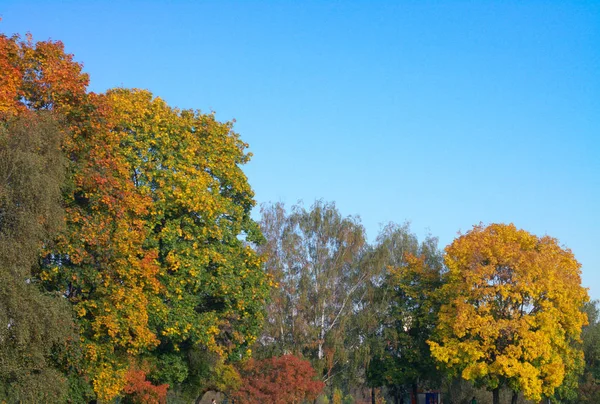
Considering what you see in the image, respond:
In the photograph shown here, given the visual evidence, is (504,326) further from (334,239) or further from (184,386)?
(184,386)

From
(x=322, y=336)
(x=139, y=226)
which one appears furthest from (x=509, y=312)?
(x=139, y=226)

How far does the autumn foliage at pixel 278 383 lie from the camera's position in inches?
1319

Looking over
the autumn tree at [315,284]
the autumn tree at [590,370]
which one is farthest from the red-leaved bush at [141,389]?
the autumn tree at [590,370]

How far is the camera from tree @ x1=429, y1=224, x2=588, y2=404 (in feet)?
121

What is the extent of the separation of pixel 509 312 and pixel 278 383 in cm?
1348

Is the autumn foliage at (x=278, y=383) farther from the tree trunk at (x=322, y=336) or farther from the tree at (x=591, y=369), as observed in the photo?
the tree at (x=591, y=369)

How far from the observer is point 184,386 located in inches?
1347

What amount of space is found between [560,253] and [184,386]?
22386 millimetres

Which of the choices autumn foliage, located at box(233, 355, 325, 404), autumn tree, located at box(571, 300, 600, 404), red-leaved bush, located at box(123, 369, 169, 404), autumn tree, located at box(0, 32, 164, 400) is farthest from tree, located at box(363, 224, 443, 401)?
autumn tree, located at box(0, 32, 164, 400)

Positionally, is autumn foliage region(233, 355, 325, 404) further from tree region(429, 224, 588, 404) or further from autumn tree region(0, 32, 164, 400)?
autumn tree region(0, 32, 164, 400)

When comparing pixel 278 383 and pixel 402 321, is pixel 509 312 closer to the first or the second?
pixel 402 321

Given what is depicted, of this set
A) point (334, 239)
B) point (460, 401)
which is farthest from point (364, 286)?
point (460, 401)

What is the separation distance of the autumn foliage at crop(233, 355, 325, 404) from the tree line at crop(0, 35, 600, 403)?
9 centimetres

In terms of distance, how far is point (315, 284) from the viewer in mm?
45969
